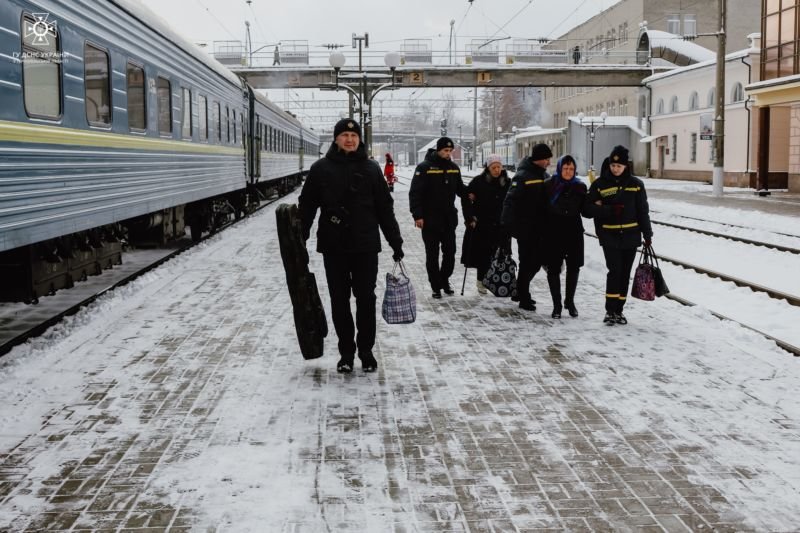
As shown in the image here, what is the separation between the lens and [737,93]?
1645 inches

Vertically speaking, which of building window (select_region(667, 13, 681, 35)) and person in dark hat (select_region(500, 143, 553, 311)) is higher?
building window (select_region(667, 13, 681, 35))

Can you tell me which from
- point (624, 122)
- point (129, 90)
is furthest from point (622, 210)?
point (624, 122)

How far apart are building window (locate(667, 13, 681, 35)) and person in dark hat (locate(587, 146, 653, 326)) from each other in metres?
60.5

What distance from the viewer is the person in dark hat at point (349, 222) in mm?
6711

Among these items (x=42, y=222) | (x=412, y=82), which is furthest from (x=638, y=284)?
(x=412, y=82)

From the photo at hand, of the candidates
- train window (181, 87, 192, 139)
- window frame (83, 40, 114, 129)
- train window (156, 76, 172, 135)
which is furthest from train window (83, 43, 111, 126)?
train window (181, 87, 192, 139)

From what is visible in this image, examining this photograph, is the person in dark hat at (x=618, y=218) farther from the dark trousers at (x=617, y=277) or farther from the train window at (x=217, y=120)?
the train window at (x=217, y=120)

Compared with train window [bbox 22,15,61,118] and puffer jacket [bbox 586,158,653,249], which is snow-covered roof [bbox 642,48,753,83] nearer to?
puffer jacket [bbox 586,158,653,249]

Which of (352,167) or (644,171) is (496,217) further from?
(644,171)

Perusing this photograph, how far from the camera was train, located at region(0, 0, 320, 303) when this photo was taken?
282 inches

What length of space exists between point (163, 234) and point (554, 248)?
6797 mm

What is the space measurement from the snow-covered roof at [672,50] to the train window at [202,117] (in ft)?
146

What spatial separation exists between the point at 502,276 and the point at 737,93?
3549 cm

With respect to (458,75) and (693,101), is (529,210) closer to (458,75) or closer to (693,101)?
(458,75)
